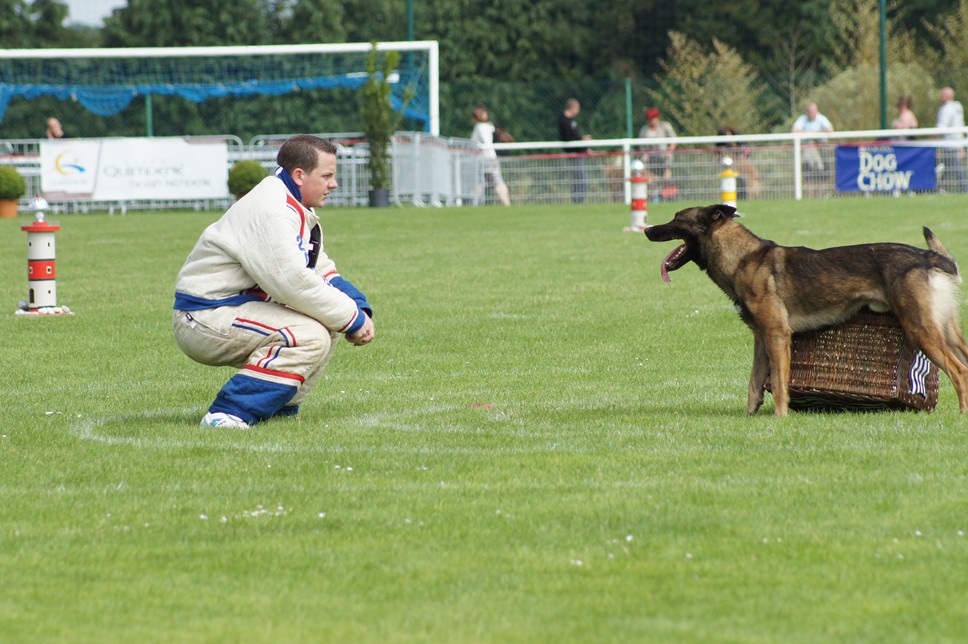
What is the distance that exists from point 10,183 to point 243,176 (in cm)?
435

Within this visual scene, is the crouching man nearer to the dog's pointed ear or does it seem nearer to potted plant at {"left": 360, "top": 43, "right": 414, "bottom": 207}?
the dog's pointed ear

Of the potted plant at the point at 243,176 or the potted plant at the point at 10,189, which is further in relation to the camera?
the potted plant at the point at 243,176

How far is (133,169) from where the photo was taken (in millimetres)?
29688

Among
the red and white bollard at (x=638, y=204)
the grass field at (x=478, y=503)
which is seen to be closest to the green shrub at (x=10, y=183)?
the red and white bollard at (x=638, y=204)

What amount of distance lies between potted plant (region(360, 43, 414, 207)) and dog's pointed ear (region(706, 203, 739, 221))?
22008 millimetres

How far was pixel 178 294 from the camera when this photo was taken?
313 inches

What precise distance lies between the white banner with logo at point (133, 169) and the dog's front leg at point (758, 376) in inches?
900

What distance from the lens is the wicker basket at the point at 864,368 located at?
775 cm

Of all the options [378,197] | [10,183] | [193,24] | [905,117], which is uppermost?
[193,24]

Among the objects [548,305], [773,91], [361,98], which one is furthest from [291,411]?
[361,98]

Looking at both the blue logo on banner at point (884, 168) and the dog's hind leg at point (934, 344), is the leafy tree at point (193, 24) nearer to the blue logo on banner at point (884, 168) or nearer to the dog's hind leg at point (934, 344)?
the blue logo on banner at point (884, 168)

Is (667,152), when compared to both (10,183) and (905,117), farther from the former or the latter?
(10,183)

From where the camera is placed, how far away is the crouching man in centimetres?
759

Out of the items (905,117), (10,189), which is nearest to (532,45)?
(905,117)
